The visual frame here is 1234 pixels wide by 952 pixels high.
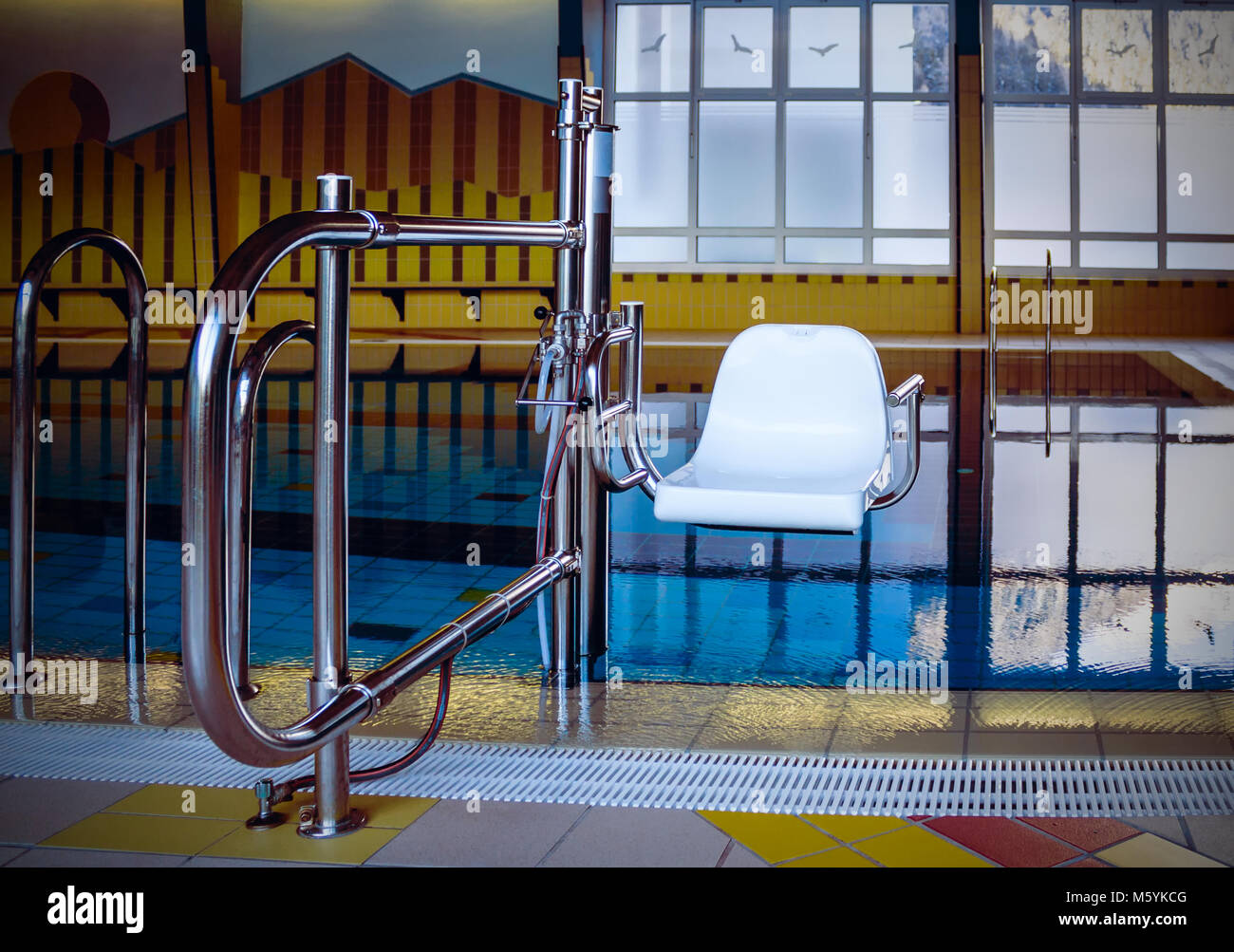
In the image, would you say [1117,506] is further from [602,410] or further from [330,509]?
[330,509]

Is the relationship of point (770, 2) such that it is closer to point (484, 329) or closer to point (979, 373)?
point (484, 329)

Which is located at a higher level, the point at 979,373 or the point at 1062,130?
the point at 1062,130

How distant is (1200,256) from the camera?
41.3 feet

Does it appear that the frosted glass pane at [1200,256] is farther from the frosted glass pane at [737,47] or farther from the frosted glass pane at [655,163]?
the frosted glass pane at [655,163]

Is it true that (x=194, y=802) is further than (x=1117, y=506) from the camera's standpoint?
No

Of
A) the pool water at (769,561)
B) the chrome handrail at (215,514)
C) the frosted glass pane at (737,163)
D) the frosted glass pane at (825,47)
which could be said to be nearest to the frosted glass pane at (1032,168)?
the frosted glass pane at (825,47)

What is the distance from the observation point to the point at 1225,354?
34.7 ft

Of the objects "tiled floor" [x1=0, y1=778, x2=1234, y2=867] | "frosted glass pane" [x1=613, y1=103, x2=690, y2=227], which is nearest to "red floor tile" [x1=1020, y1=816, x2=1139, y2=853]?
"tiled floor" [x1=0, y1=778, x2=1234, y2=867]

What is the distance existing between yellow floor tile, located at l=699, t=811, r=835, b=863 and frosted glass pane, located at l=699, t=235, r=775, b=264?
37.7 feet

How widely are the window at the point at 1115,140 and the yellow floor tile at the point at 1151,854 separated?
456 inches

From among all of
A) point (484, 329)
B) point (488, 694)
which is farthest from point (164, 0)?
point (488, 694)

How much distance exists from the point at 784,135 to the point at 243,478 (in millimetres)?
11945
